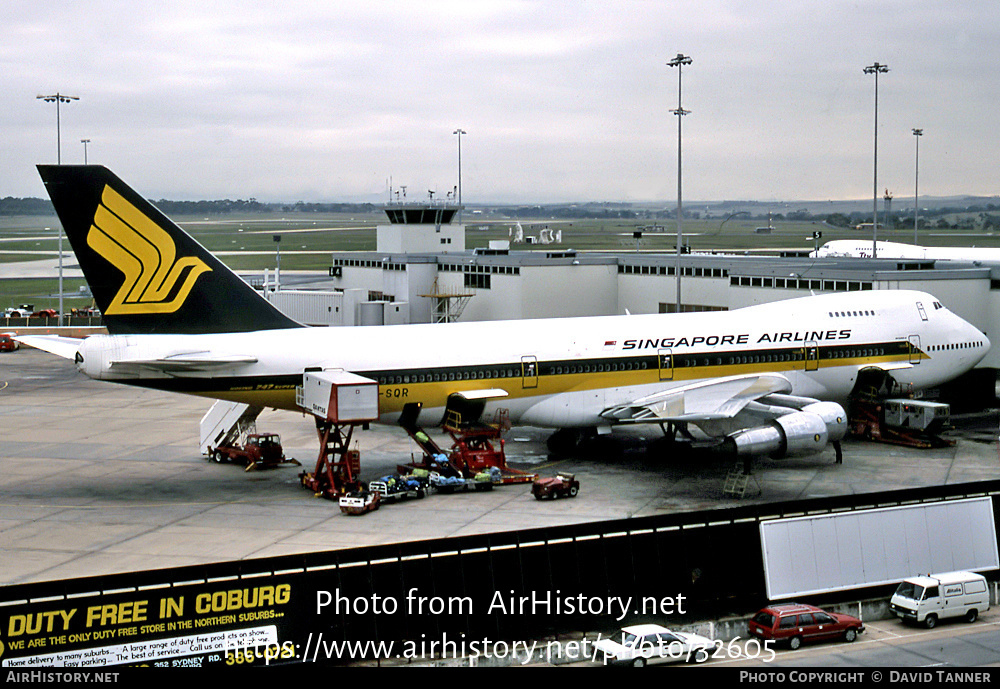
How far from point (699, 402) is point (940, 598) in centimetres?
1464

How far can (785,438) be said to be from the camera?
1346 inches

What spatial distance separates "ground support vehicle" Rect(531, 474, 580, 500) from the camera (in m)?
32.8

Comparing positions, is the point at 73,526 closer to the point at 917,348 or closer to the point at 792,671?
the point at 792,671

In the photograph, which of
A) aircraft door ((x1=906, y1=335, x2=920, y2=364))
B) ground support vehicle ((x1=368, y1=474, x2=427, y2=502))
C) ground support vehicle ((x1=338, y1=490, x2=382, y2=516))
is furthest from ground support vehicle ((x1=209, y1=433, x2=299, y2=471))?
aircraft door ((x1=906, y1=335, x2=920, y2=364))

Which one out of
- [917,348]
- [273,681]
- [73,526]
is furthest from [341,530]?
[917,348]

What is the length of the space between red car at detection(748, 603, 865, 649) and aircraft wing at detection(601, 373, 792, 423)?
46.4ft

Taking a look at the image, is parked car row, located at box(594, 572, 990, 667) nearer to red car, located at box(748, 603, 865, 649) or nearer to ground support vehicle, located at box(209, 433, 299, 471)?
red car, located at box(748, 603, 865, 649)

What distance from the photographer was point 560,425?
38031 millimetres

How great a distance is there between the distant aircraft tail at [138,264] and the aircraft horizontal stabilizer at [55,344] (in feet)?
4.27

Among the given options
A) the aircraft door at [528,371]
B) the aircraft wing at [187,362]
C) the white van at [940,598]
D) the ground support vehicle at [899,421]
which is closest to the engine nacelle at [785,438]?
the aircraft door at [528,371]

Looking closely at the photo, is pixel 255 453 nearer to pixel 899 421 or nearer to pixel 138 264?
pixel 138 264

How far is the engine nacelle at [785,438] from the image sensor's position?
111 feet

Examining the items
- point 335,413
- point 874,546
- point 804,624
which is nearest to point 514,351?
point 335,413

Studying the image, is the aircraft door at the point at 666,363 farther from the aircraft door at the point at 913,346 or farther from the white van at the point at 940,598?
the white van at the point at 940,598
